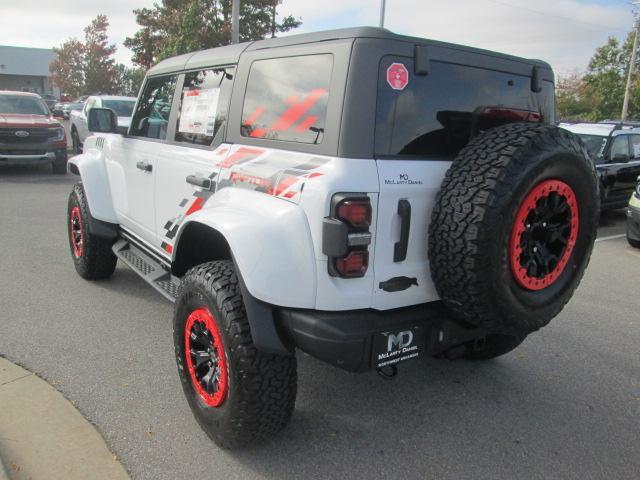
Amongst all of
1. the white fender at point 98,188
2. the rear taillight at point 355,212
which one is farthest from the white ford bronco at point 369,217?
the white fender at point 98,188

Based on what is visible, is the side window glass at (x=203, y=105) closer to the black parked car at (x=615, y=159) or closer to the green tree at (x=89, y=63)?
the black parked car at (x=615, y=159)

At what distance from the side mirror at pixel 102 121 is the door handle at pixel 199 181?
62.1 inches

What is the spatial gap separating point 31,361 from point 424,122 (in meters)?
2.92

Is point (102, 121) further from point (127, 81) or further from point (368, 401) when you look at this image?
point (127, 81)

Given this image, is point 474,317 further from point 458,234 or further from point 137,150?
point 137,150

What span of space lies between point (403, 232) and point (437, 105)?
0.64 metres

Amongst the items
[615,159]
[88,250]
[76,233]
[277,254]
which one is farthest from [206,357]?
[615,159]

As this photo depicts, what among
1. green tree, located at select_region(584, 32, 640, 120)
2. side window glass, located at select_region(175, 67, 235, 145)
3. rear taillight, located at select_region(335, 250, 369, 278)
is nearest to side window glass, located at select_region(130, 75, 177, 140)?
side window glass, located at select_region(175, 67, 235, 145)

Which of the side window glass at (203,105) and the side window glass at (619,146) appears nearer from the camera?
the side window glass at (203,105)

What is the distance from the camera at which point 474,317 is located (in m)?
2.31

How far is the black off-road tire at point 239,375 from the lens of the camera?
7.74 feet

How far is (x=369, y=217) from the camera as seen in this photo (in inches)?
85.4

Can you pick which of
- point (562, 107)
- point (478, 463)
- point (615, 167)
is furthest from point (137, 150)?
point (562, 107)

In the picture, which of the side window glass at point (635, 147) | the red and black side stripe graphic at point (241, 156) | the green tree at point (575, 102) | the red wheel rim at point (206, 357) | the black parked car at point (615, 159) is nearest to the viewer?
the red wheel rim at point (206, 357)
